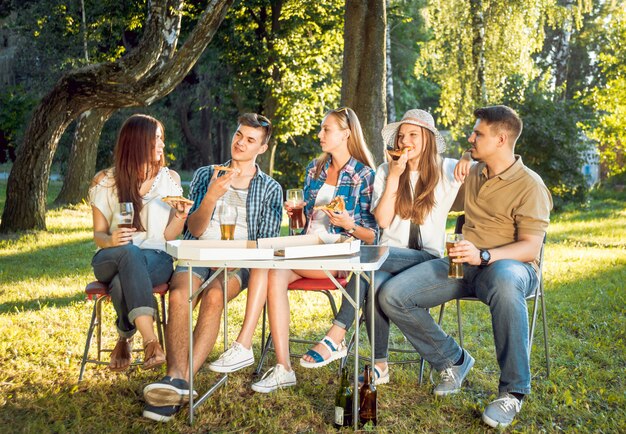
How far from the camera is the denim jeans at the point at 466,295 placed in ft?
11.3

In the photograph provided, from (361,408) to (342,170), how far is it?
1518 mm

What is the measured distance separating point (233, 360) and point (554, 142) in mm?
12272

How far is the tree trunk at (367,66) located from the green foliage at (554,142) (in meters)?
7.50

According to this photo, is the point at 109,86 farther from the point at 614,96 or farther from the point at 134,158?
the point at 614,96

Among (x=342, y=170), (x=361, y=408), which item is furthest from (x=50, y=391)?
(x=342, y=170)

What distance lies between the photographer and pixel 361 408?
3.43 meters

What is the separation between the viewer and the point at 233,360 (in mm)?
3654

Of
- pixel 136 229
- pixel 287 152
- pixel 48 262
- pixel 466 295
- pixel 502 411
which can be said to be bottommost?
pixel 48 262

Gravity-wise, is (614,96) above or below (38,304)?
above

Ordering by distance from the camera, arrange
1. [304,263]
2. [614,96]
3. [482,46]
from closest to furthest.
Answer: [304,263]
[482,46]
[614,96]

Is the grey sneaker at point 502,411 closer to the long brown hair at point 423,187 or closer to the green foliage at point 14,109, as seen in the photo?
the long brown hair at point 423,187

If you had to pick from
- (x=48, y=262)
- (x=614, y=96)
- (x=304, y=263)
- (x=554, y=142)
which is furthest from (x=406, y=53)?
(x=304, y=263)

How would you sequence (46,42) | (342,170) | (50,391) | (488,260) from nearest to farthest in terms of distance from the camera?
(488,260) < (50,391) < (342,170) < (46,42)

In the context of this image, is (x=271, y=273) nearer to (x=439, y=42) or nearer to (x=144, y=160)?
(x=144, y=160)
